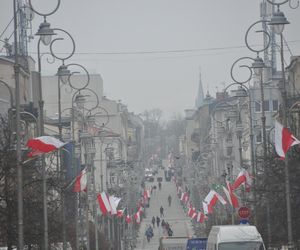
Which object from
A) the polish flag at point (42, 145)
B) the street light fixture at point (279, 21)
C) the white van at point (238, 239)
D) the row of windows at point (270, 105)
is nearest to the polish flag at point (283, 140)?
the white van at point (238, 239)

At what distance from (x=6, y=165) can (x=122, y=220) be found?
67043 mm

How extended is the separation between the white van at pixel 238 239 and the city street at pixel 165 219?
72.0 m

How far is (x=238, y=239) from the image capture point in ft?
133

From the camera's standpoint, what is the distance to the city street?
407 feet

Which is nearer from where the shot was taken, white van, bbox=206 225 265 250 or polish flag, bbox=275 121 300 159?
polish flag, bbox=275 121 300 159

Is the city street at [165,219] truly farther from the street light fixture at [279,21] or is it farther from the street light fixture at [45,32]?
the street light fixture at [279,21]

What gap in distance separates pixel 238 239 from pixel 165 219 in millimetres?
109051

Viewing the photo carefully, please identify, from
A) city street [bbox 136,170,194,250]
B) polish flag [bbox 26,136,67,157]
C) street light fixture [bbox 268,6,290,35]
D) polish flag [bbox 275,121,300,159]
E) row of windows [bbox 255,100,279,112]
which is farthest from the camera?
city street [bbox 136,170,194,250]

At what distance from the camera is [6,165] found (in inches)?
1634

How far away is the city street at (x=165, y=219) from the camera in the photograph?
123938 mm

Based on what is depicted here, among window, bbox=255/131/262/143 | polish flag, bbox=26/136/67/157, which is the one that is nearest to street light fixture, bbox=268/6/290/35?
polish flag, bbox=26/136/67/157

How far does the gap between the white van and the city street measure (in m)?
72.0

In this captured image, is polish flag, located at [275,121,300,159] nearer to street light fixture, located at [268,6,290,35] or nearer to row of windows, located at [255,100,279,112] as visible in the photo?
street light fixture, located at [268,6,290,35]

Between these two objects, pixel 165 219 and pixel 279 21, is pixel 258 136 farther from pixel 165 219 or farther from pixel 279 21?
pixel 279 21
